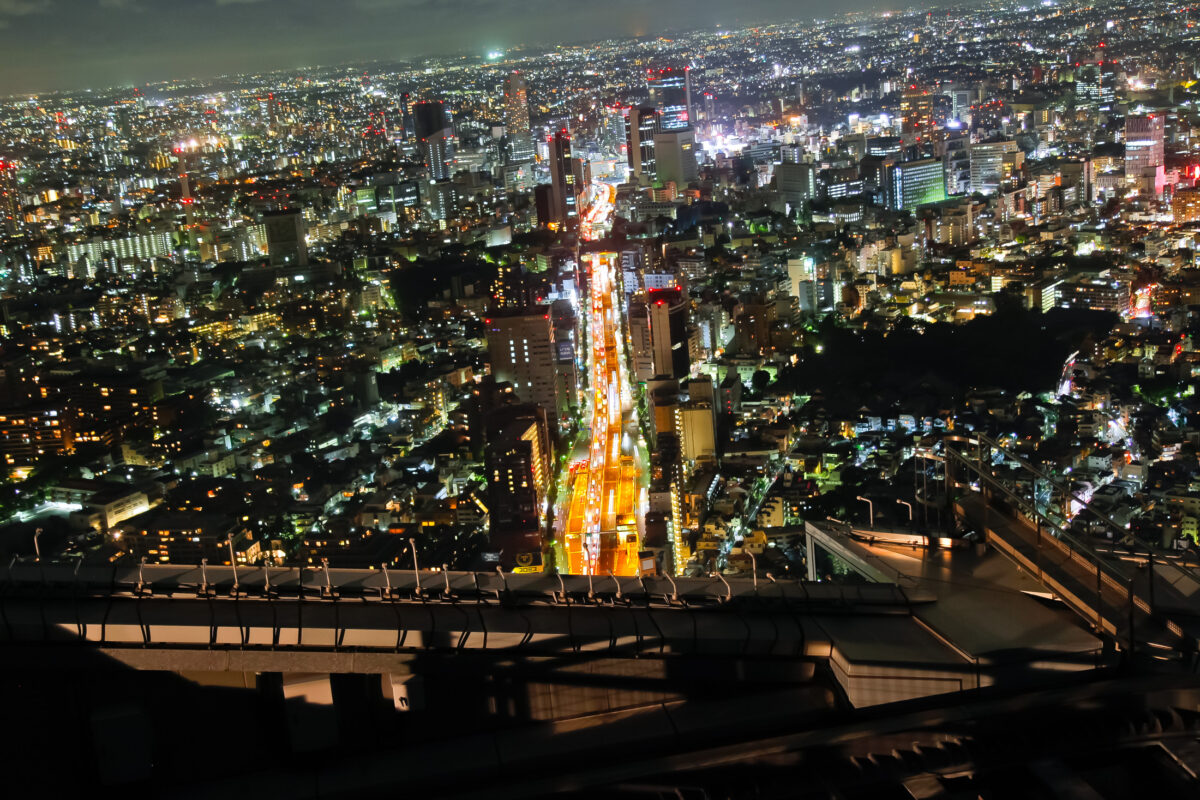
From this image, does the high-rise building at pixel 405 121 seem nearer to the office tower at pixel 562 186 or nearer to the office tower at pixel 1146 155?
the office tower at pixel 562 186

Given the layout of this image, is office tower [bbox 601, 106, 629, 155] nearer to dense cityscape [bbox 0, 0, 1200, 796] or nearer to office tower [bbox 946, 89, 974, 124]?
dense cityscape [bbox 0, 0, 1200, 796]

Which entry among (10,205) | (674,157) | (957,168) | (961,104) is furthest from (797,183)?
(10,205)

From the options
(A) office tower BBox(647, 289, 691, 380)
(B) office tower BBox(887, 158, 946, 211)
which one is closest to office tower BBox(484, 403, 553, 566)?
(A) office tower BBox(647, 289, 691, 380)

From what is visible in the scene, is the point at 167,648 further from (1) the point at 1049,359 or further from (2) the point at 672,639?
(1) the point at 1049,359

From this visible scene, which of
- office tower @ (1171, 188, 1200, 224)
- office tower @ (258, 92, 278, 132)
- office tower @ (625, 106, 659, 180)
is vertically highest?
office tower @ (258, 92, 278, 132)

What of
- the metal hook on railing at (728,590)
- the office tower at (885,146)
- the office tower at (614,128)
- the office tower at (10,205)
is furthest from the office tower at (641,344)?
the office tower at (614,128)
